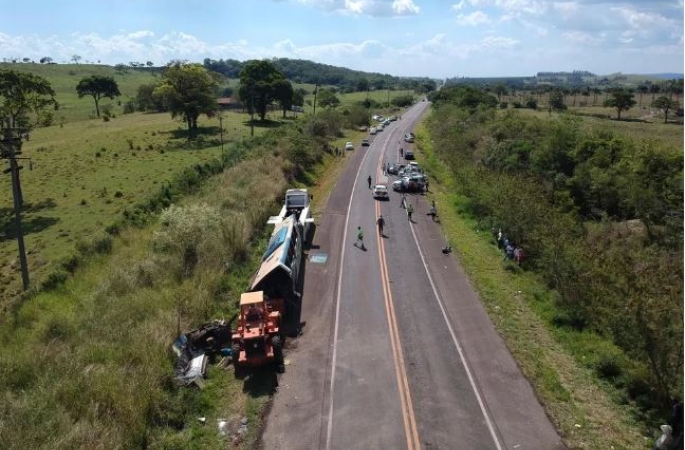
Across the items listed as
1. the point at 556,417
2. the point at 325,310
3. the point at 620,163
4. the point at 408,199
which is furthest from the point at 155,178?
the point at 556,417

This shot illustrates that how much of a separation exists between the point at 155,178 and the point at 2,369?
40592mm

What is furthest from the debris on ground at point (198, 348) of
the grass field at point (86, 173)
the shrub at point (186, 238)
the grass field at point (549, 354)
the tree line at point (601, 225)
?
the tree line at point (601, 225)

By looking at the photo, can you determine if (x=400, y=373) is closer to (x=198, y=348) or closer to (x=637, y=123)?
(x=198, y=348)

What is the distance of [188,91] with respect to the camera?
81.8m

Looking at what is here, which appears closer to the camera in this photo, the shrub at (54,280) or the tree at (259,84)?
the shrub at (54,280)

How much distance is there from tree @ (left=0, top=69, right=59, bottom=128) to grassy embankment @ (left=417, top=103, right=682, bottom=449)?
40.1m

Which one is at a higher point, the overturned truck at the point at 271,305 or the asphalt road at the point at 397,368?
the overturned truck at the point at 271,305

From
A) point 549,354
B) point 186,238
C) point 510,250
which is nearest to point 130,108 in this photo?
point 186,238

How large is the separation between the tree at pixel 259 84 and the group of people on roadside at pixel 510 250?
242 ft

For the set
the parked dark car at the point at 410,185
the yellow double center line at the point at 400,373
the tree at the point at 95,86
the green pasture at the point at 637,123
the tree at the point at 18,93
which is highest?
the tree at the point at 95,86

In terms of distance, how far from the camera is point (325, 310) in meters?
23.9

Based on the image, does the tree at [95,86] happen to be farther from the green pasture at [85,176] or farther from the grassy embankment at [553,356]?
the grassy embankment at [553,356]

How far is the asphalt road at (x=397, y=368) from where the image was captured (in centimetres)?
1562

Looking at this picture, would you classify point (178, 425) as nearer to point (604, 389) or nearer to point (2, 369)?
point (2, 369)
